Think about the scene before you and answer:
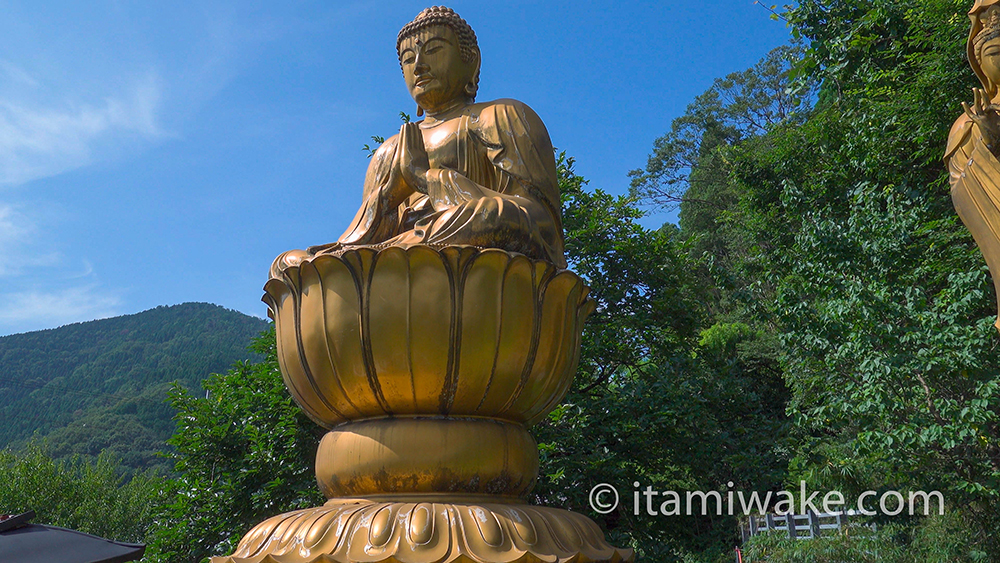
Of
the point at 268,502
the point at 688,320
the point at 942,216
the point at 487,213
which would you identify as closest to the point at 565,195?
the point at 688,320

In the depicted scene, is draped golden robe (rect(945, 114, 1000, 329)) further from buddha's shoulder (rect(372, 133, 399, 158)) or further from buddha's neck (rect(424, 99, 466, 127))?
buddha's shoulder (rect(372, 133, 399, 158))

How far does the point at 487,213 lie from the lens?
2.03 metres

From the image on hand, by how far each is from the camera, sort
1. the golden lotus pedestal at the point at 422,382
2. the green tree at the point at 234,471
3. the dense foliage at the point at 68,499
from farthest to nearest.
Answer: the dense foliage at the point at 68,499
the green tree at the point at 234,471
the golden lotus pedestal at the point at 422,382

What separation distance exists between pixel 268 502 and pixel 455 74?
4631 mm

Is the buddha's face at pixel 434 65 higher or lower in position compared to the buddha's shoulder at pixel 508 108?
higher

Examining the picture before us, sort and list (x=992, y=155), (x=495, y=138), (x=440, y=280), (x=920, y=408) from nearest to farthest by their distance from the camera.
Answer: (x=440, y=280) → (x=495, y=138) → (x=992, y=155) → (x=920, y=408)

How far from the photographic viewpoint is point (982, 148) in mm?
2771

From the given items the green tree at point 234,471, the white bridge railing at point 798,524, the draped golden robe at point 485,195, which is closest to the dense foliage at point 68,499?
the green tree at point 234,471

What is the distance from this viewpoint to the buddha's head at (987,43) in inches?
111

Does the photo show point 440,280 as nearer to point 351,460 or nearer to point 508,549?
point 351,460

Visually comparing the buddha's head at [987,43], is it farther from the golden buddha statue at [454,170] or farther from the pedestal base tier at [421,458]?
the pedestal base tier at [421,458]

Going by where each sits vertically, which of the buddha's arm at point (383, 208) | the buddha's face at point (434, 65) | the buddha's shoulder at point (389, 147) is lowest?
the buddha's arm at point (383, 208)

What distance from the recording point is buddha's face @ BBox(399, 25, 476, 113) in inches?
109

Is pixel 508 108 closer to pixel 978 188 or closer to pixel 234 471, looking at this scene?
pixel 978 188
